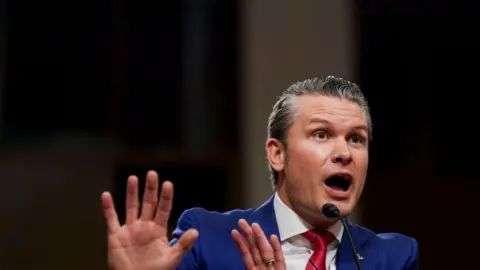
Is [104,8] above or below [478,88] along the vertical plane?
above

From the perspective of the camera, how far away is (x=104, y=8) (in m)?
3.06

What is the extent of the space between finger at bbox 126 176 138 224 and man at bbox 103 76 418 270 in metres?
0.15

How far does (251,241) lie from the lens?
1.31 metres

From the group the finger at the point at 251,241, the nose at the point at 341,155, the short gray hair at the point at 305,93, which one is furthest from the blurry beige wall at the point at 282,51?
the finger at the point at 251,241

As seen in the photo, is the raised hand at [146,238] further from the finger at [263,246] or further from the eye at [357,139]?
the eye at [357,139]

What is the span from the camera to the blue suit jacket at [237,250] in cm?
148

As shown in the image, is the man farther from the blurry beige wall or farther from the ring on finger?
the blurry beige wall

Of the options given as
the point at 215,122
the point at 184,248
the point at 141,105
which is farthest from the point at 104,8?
the point at 184,248

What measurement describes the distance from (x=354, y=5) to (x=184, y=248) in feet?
6.62

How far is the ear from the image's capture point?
1.57 metres

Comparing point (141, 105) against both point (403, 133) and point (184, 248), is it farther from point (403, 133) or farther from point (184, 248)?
point (184, 248)

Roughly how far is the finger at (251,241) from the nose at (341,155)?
25 centimetres

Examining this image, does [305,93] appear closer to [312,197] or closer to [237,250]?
[312,197]

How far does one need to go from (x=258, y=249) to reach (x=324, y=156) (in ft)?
0.82
